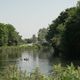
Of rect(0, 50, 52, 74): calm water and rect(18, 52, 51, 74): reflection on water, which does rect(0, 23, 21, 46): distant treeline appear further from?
rect(18, 52, 51, 74): reflection on water

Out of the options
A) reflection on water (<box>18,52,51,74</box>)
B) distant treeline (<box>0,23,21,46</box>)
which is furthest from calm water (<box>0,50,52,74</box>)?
distant treeline (<box>0,23,21,46</box>)

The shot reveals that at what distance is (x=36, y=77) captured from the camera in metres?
7.08

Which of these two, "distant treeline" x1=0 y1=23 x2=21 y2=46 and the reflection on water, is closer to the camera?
the reflection on water

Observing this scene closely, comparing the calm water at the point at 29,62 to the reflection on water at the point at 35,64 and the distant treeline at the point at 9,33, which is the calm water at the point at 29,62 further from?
the distant treeline at the point at 9,33

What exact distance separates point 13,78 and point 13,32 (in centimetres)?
15914

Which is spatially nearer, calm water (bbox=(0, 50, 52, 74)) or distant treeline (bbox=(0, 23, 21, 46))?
calm water (bbox=(0, 50, 52, 74))

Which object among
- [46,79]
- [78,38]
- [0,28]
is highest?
[0,28]

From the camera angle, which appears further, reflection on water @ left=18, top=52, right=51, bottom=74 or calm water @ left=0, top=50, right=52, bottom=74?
calm water @ left=0, top=50, right=52, bottom=74

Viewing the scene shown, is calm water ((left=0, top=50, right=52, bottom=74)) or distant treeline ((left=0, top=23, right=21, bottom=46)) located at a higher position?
distant treeline ((left=0, top=23, right=21, bottom=46))

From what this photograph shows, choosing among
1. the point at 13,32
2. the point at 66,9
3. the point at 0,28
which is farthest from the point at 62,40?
the point at 13,32

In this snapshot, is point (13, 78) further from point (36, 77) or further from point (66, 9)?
point (66, 9)

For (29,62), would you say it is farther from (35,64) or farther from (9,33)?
(9,33)

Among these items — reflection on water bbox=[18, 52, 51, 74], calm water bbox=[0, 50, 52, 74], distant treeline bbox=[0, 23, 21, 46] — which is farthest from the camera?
distant treeline bbox=[0, 23, 21, 46]

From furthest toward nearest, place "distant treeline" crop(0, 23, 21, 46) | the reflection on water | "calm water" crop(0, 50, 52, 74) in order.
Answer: "distant treeline" crop(0, 23, 21, 46)
"calm water" crop(0, 50, 52, 74)
the reflection on water
